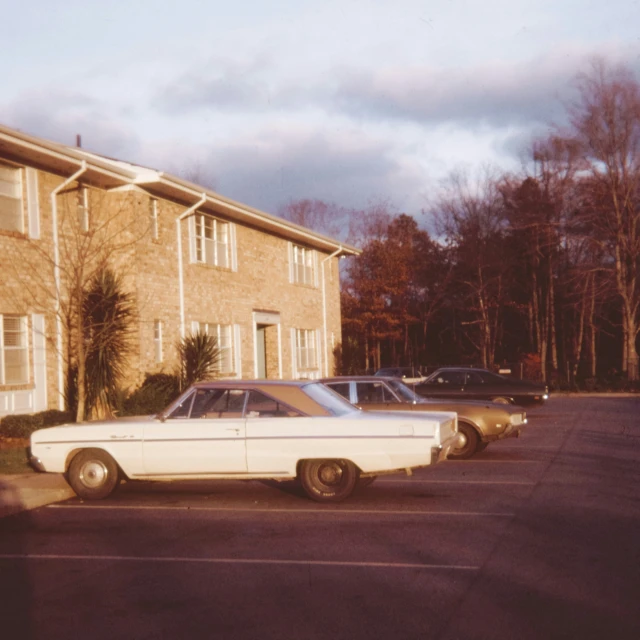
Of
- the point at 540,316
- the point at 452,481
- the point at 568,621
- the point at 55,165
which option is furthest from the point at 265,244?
the point at 540,316

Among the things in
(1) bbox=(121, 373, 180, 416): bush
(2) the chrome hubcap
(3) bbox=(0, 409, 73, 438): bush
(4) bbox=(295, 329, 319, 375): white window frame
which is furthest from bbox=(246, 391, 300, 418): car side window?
(4) bbox=(295, 329, 319, 375): white window frame

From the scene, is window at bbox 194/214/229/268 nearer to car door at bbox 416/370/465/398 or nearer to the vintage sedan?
car door at bbox 416/370/465/398

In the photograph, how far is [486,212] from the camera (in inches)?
2109

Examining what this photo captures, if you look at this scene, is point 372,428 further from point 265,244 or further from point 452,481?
point 265,244

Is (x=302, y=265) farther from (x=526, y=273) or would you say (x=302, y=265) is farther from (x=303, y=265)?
(x=526, y=273)

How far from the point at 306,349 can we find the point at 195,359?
35.3ft

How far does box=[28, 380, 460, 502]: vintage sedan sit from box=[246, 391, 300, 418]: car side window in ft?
0.04

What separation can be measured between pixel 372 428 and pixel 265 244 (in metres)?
19.3

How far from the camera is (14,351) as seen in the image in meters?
18.9

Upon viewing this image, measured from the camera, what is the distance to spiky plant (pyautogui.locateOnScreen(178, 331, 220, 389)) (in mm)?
22672

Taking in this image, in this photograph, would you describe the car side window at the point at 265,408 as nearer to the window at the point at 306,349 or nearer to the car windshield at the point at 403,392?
the car windshield at the point at 403,392

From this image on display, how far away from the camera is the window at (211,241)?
25.8 metres

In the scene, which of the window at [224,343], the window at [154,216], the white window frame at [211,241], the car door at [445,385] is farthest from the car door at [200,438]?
the window at [224,343]

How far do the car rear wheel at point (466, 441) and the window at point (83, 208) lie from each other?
32.9 feet
